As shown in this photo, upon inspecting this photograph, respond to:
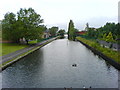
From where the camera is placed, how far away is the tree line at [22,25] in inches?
2258

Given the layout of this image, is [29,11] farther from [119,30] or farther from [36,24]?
[119,30]

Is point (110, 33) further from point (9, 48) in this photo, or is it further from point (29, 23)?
point (9, 48)

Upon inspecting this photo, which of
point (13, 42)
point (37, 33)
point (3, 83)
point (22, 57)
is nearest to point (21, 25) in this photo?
point (37, 33)

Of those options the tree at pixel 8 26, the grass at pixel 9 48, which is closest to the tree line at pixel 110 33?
the grass at pixel 9 48

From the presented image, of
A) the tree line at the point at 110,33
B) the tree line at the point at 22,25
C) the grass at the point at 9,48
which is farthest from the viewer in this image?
the tree line at the point at 110,33

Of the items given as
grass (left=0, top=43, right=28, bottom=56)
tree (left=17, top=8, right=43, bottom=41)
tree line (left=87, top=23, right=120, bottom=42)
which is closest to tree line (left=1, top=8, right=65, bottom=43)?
tree (left=17, top=8, right=43, bottom=41)

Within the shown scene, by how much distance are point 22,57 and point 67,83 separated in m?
18.7

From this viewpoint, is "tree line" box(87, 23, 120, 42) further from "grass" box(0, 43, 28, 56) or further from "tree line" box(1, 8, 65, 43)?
"grass" box(0, 43, 28, 56)

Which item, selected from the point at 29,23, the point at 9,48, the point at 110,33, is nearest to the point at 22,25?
the point at 29,23

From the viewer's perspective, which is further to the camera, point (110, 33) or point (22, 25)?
point (110, 33)

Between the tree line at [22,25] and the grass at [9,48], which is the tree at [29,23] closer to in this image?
the tree line at [22,25]

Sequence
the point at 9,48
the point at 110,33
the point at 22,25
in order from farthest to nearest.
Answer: the point at 110,33 → the point at 22,25 → the point at 9,48

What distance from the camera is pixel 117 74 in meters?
24.9

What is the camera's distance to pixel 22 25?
57.7 m
